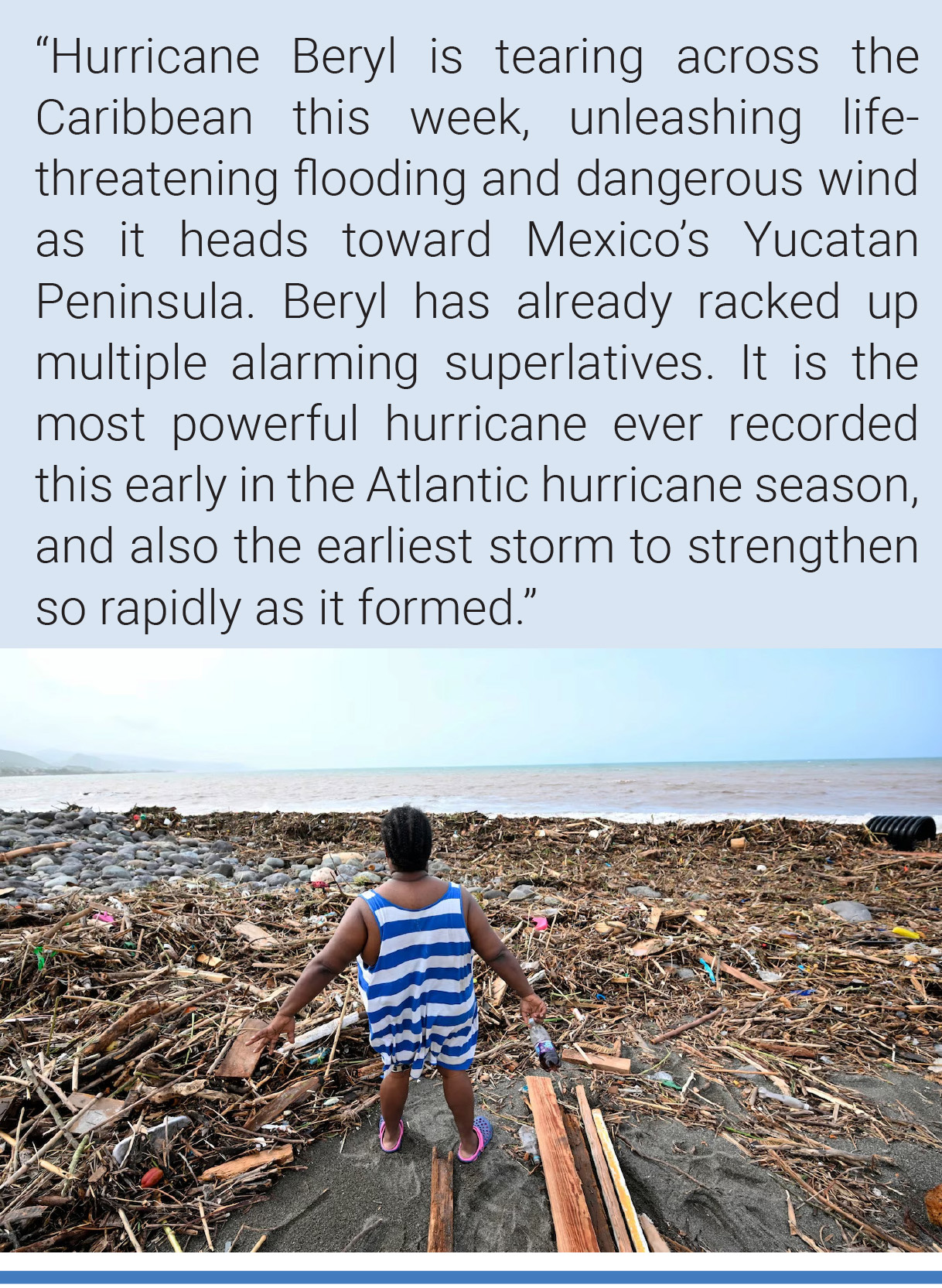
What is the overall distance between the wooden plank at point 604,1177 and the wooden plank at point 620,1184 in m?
0.02

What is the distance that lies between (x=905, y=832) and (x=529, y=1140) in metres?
9.57

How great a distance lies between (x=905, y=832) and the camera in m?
10.1

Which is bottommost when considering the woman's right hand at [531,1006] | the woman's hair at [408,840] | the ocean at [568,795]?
the ocean at [568,795]

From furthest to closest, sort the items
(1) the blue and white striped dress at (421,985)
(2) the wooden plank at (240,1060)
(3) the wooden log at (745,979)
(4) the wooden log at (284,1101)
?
(3) the wooden log at (745,979) → (2) the wooden plank at (240,1060) → (4) the wooden log at (284,1101) → (1) the blue and white striped dress at (421,985)

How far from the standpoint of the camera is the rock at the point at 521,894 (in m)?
7.00

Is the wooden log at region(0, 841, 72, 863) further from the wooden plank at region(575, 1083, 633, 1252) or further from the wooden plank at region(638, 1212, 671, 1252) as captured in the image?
the wooden plank at region(638, 1212, 671, 1252)

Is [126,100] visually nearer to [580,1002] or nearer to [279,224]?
[279,224]

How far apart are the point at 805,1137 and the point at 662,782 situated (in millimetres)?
21943

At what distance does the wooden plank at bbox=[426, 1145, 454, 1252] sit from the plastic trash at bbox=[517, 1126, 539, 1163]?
355mm

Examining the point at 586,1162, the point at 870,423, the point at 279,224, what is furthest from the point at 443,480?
the point at 586,1162

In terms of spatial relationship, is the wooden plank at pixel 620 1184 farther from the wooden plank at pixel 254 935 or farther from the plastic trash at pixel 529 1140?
the wooden plank at pixel 254 935

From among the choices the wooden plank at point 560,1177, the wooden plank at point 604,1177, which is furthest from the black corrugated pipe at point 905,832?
the wooden plank at point 560,1177

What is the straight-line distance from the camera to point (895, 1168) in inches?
120

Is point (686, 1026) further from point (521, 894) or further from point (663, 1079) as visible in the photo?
point (521, 894)
